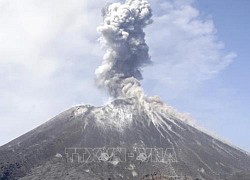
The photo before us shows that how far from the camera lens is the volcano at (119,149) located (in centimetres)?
11894

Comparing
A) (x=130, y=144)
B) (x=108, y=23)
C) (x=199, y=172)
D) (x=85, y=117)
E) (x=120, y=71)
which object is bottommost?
(x=199, y=172)

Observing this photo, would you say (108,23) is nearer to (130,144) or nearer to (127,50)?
(127,50)

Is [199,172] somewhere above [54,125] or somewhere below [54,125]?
below

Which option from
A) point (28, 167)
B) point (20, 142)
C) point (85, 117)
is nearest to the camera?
point (28, 167)

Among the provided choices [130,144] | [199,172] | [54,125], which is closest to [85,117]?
[54,125]

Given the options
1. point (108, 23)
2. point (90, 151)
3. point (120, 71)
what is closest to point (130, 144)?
point (90, 151)

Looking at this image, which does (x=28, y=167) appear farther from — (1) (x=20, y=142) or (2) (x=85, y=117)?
(2) (x=85, y=117)

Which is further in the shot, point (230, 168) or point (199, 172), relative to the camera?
point (230, 168)

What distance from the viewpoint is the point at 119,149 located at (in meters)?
130

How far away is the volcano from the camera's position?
118938 mm

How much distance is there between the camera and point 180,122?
15638cm

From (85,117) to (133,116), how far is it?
15.2m

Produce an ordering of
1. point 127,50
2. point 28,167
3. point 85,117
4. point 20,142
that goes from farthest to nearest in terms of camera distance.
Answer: point 127,50 → point 85,117 → point 20,142 → point 28,167

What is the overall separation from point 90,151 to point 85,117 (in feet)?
72.6
